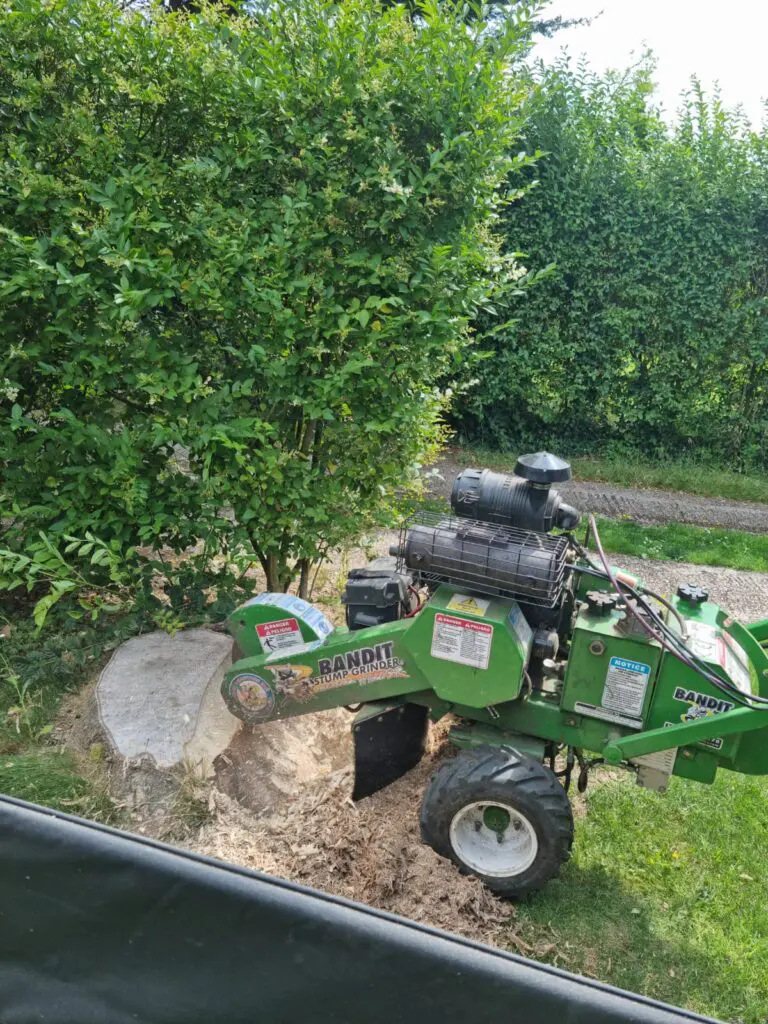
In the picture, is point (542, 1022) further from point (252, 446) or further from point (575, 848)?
point (252, 446)

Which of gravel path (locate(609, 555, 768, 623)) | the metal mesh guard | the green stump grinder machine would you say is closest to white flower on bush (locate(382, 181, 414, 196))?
the green stump grinder machine

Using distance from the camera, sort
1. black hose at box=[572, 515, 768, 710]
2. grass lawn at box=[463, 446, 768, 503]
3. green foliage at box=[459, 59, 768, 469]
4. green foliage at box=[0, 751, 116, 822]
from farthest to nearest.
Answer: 1. grass lawn at box=[463, 446, 768, 503]
2. green foliage at box=[459, 59, 768, 469]
3. green foliage at box=[0, 751, 116, 822]
4. black hose at box=[572, 515, 768, 710]

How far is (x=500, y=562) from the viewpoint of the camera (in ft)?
10.2

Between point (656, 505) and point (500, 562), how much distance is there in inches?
234

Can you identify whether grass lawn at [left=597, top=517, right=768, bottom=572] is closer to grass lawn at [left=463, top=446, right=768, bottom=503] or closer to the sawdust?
grass lawn at [left=463, top=446, right=768, bottom=503]

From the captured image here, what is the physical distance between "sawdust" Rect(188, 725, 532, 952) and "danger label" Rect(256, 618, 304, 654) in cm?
69

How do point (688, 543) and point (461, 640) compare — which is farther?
point (688, 543)

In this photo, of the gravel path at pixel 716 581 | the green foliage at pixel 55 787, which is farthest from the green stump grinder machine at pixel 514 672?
the gravel path at pixel 716 581

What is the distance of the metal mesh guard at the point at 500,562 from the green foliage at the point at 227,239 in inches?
44.1

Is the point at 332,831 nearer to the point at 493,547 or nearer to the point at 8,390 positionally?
the point at 493,547

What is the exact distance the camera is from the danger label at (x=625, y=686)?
3129mm

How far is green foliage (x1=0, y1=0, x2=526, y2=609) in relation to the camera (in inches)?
150

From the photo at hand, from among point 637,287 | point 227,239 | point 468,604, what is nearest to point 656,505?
point 637,287

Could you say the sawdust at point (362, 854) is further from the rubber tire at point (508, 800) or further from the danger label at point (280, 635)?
the danger label at point (280, 635)
